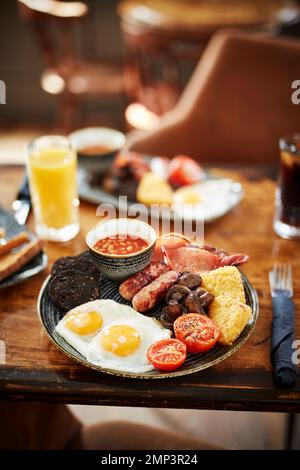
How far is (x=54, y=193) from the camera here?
171cm

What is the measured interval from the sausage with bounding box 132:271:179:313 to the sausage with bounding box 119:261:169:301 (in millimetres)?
26

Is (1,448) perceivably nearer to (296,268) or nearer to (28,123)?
(296,268)

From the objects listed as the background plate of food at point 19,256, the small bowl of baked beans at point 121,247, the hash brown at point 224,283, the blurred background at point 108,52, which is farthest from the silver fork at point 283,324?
the blurred background at point 108,52

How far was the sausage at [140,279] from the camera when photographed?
51.8 inches

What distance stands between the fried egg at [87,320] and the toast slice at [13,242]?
36 cm

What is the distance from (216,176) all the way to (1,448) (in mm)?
1056

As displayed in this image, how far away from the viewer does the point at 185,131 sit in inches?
100

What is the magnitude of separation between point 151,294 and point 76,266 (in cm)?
20

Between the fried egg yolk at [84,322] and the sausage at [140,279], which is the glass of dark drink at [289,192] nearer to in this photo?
the sausage at [140,279]

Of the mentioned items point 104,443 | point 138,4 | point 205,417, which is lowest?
point 205,417

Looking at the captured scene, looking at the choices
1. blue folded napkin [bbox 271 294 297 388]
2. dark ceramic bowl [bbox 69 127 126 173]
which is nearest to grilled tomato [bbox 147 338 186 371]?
blue folded napkin [bbox 271 294 297 388]

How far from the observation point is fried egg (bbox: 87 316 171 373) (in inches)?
45.9

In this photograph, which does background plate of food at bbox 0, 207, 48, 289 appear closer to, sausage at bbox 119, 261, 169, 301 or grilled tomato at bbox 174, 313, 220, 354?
sausage at bbox 119, 261, 169, 301
